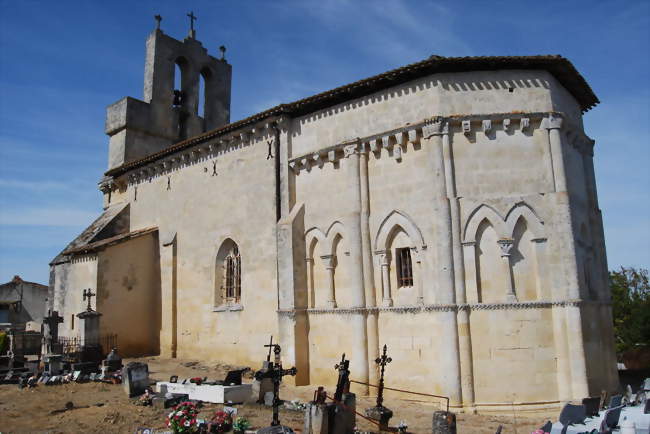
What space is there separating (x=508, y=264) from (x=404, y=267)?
2731 mm

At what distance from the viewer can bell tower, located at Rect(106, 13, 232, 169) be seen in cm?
2522

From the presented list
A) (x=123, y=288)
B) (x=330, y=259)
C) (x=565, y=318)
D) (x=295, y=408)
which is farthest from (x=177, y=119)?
(x=565, y=318)

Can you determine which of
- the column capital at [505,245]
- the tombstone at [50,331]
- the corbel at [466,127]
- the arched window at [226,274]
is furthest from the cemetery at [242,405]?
the corbel at [466,127]

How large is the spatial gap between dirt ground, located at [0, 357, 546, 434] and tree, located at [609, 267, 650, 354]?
895cm

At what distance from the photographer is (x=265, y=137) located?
17.1 m

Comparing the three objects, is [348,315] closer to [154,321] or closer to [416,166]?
[416,166]

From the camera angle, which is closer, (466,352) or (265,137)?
(466,352)

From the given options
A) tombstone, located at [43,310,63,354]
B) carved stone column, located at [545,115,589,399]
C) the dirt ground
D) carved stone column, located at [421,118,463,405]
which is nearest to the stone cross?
tombstone, located at [43,310,63,354]

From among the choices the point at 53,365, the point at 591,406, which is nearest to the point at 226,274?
the point at 53,365

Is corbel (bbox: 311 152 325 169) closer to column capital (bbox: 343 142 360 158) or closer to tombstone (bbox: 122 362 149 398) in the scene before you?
column capital (bbox: 343 142 360 158)

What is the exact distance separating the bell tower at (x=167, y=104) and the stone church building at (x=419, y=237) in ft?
24.8

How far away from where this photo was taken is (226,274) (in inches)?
729

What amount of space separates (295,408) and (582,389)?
6706 mm

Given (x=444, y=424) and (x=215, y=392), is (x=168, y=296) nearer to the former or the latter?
(x=215, y=392)
